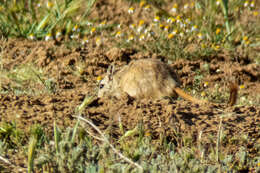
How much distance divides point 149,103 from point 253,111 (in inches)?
31.9

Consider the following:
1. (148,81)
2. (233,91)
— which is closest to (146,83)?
(148,81)

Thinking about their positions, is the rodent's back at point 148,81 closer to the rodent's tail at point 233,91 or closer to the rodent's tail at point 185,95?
the rodent's tail at point 185,95

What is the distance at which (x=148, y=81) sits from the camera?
10.5 feet

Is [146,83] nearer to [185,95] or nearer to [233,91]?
[185,95]

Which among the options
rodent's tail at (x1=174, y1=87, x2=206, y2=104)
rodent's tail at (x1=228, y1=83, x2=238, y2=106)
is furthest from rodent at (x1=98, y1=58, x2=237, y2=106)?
rodent's tail at (x1=228, y1=83, x2=238, y2=106)

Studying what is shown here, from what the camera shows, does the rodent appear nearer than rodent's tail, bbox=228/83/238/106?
No

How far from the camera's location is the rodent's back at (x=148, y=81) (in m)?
3.18

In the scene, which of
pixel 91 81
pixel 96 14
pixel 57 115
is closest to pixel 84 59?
pixel 91 81

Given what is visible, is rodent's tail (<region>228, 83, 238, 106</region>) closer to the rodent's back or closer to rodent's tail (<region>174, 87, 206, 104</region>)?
rodent's tail (<region>174, 87, 206, 104</region>)

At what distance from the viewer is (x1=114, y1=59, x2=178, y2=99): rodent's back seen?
10.4 feet

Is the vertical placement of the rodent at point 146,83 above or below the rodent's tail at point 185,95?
above

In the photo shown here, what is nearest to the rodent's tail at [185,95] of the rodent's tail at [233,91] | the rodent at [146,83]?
the rodent at [146,83]

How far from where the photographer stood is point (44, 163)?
217 cm

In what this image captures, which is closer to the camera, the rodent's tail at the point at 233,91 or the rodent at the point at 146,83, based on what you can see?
the rodent's tail at the point at 233,91
